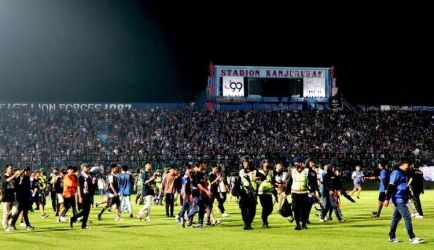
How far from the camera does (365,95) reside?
366 feet

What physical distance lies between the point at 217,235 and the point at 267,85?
56.1m

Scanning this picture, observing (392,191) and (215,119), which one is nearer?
(392,191)

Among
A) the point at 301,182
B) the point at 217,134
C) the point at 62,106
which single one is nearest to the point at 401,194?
the point at 301,182

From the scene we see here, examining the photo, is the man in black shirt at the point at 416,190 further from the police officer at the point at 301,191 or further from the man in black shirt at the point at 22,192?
the man in black shirt at the point at 22,192

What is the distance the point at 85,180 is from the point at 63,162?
2882 cm

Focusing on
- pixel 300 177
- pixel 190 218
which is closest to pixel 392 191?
pixel 300 177

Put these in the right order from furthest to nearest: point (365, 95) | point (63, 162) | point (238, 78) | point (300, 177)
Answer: point (365, 95) → point (238, 78) → point (63, 162) → point (300, 177)

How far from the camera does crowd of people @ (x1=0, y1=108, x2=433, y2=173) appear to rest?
198ft

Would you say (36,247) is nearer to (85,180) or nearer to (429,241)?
(85,180)

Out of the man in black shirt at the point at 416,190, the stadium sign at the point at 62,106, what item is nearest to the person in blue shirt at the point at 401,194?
the man in black shirt at the point at 416,190

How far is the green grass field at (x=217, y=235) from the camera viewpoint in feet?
57.5

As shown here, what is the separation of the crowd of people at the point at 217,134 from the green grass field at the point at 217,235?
30.0 meters

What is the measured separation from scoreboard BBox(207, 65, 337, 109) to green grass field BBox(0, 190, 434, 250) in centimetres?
4592

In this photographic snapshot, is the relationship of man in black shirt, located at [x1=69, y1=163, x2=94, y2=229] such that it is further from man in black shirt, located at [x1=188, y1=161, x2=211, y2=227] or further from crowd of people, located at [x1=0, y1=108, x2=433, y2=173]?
crowd of people, located at [x1=0, y1=108, x2=433, y2=173]
